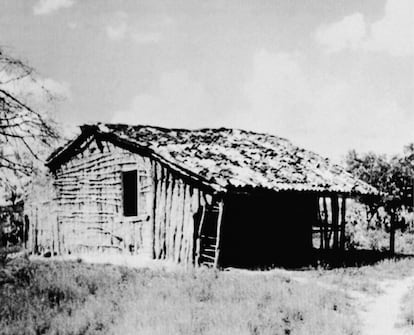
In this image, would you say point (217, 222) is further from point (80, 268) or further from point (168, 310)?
point (168, 310)

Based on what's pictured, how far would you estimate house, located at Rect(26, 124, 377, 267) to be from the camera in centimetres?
1380

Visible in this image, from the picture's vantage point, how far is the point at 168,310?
8195mm

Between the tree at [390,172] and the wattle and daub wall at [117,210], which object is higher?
the tree at [390,172]

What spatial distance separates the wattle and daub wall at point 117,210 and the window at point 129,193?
0.35ft

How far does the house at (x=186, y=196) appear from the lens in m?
13.8

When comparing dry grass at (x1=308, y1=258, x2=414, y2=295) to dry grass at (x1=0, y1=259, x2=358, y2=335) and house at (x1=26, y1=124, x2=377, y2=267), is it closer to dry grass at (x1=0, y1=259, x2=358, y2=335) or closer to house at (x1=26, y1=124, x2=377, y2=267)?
dry grass at (x1=0, y1=259, x2=358, y2=335)

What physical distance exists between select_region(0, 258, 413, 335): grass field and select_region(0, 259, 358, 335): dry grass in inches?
0.6

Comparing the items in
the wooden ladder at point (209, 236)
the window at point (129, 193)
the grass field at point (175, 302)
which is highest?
the window at point (129, 193)

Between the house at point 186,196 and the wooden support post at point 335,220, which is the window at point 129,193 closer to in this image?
the house at point 186,196

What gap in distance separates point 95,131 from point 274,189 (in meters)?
6.69

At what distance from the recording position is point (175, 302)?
29.0 feet

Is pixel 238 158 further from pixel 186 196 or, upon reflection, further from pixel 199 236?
pixel 199 236

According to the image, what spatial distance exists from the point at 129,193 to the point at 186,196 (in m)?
3.21

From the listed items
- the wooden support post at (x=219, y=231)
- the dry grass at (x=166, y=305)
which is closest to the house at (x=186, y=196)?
the wooden support post at (x=219, y=231)
